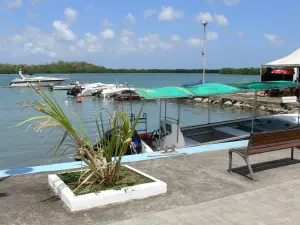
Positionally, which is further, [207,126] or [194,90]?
[207,126]

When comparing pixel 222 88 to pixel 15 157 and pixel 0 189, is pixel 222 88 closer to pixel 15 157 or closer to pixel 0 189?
pixel 0 189

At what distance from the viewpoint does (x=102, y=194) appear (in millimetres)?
4777

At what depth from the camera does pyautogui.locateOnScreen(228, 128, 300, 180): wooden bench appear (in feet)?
19.2

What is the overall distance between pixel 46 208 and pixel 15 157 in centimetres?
1110

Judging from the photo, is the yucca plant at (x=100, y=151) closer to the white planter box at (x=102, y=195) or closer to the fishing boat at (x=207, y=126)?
the white planter box at (x=102, y=195)

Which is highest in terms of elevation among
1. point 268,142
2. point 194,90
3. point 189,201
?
point 194,90

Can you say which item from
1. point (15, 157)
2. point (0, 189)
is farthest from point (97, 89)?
point (0, 189)

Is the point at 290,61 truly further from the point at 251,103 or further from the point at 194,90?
the point at 251,103

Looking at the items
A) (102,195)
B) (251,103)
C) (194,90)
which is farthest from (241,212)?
(251,103)

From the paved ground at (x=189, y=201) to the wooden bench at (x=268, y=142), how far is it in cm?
48

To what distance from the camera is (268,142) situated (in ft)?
20.1

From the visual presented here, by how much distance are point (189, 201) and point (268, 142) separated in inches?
83.5

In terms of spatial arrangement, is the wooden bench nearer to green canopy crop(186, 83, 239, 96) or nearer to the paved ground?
the paved ground

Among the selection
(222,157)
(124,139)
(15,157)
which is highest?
(124,139)
